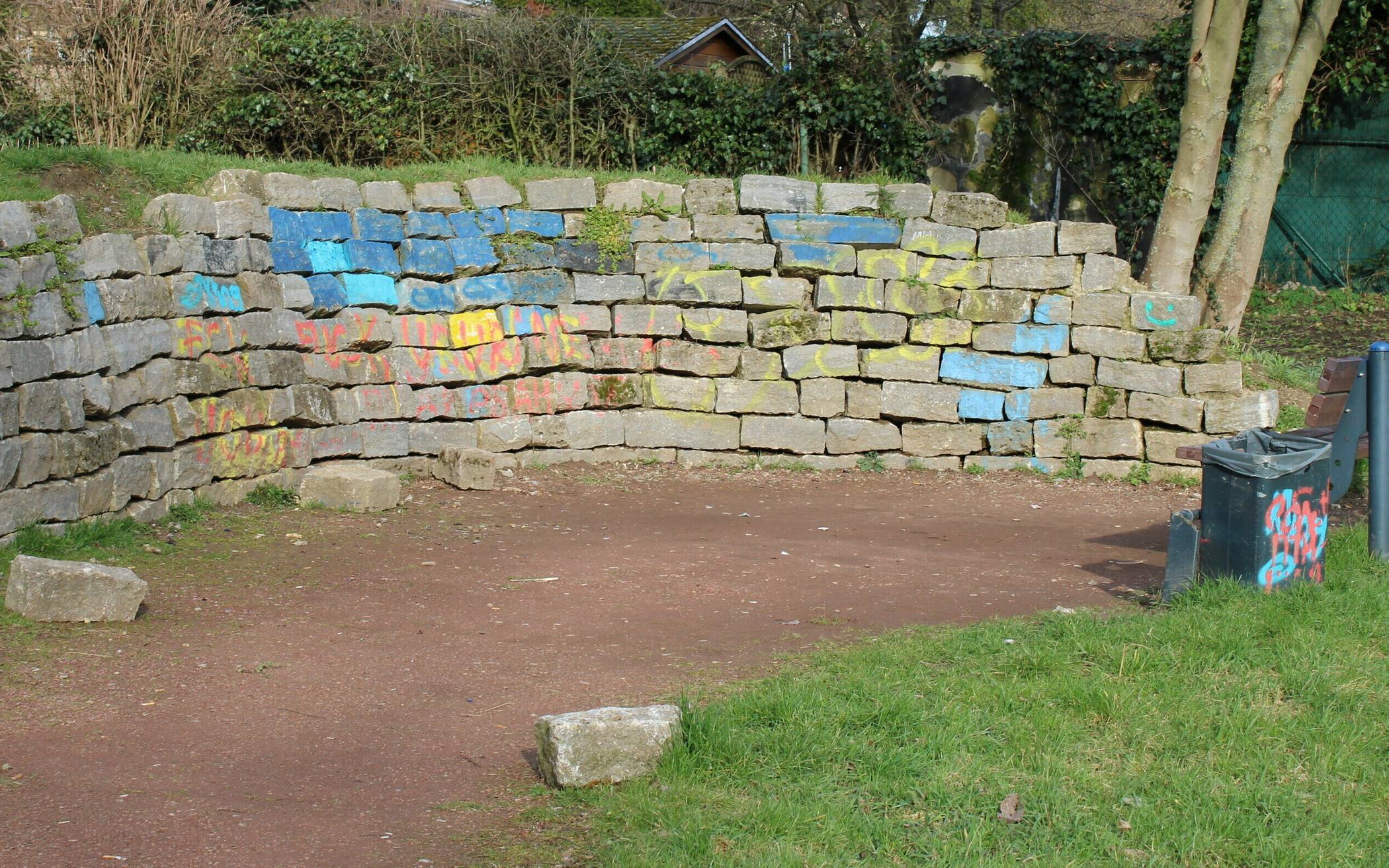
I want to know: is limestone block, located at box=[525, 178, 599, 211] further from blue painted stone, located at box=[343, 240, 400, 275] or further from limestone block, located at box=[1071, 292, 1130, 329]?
limestone block, located at box=[1071, 292, 1130, 329]

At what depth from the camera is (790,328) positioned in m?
10.2

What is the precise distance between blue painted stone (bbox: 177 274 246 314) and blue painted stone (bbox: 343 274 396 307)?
96 centimetres

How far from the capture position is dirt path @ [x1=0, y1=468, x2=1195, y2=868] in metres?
3.90

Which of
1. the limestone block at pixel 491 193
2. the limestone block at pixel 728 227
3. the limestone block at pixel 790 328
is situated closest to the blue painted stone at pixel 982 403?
the limestone block at pixel 790 328

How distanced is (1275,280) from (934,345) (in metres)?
6.03

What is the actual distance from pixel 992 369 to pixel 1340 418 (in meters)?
3.80

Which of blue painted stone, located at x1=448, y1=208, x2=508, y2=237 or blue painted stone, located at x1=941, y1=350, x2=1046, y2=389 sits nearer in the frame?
blue painted stone, located at x1=448, y1=208, x2=508, y2=237

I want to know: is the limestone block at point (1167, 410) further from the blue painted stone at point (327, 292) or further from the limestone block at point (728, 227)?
the blue painted stone at point (327, 292)

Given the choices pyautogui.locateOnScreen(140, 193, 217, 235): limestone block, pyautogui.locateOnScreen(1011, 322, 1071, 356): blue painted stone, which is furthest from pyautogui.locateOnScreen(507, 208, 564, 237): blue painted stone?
pyautogui.locateOnScreen(1011, 322, 1071, 356): blue painted stone

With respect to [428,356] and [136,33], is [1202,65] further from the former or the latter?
[136,33]

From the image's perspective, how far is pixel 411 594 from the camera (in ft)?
21.5

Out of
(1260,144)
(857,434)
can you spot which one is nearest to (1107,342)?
(857,434)

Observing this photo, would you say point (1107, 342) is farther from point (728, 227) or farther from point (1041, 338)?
point (728, 227)

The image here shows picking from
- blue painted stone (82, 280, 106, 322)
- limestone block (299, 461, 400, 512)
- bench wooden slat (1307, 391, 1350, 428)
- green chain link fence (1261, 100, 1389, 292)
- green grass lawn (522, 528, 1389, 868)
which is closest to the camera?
green grass lawn (522, 528, 1389, 868)
